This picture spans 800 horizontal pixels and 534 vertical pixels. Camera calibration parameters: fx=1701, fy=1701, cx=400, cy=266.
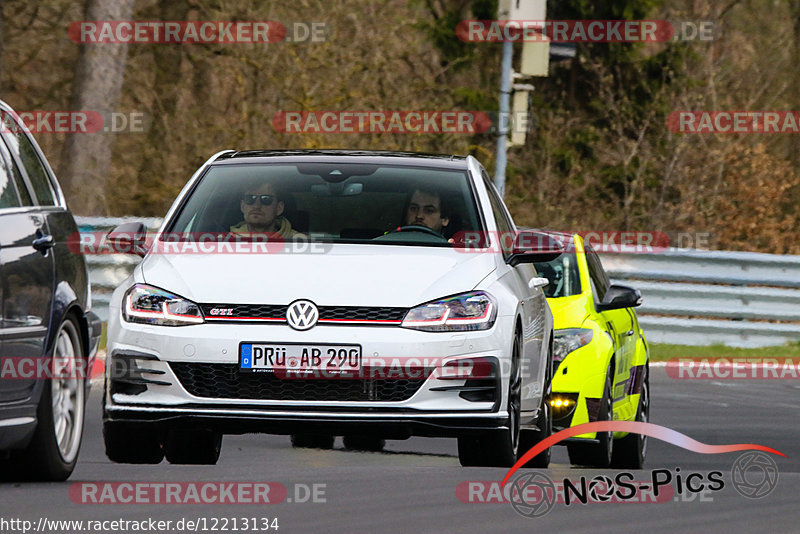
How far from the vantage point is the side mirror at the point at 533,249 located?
8258 mm

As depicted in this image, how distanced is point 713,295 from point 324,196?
1098 centimetres

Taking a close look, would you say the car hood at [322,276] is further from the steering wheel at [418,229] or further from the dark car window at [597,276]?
the dark car window at [597,276]

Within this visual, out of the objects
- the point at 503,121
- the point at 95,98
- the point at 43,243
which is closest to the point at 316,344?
the point at 43,243

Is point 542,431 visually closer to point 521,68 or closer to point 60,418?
point 60,418

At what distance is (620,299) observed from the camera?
11.0 m

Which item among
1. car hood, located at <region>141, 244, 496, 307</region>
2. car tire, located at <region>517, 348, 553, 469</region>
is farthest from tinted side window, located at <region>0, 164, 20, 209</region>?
car tire, located at <region>517, 348, 553, 469</region>

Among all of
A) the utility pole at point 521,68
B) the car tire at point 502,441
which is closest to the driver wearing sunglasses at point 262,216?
the car tire at point 502,441

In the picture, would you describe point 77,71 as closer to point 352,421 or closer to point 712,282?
point 712,282

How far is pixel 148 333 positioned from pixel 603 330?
4245mm

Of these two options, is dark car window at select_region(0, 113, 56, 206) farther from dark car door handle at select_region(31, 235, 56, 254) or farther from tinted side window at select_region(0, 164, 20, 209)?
dark car door handle at select_region(31, 235, 56, 254)

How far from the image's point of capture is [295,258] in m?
7.54

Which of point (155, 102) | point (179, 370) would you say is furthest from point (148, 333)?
point (155, 102)

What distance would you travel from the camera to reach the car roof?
28.3ft

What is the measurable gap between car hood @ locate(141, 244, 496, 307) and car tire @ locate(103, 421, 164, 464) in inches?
26.4
